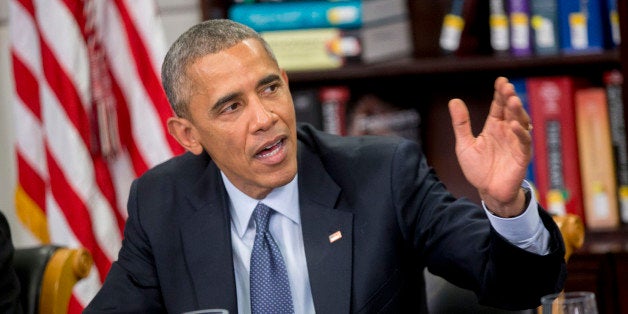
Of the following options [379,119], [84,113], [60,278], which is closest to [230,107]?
[60,278]

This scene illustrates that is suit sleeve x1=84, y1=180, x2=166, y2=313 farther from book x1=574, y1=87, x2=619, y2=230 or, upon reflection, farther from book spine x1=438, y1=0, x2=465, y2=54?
book x1=574, y1=87, x2=619, y2=230

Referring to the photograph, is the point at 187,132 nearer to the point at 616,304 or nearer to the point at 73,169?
the point at 73,169

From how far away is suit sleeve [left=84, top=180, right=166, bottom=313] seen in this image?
7.34 ft

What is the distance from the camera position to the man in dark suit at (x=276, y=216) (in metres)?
2.12

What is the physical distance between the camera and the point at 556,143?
11.0 ft

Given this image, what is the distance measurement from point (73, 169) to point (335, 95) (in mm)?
919

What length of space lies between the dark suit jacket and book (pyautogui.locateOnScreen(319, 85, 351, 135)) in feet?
3.69

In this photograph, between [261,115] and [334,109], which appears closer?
[261,115]

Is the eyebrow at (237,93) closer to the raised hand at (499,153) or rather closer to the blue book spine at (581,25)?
the raised hand at (499,153)

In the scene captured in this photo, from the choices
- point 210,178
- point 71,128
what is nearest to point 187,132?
point 210,178

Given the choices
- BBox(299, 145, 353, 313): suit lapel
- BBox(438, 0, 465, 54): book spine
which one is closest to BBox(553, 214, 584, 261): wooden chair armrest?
BBox(299, 145, 353, 313): suit lapel

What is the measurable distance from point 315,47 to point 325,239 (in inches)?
56.8

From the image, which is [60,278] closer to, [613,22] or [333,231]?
[333,231]

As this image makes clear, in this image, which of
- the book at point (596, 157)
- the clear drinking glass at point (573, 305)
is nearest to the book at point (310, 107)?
the book at point (596, 157)
